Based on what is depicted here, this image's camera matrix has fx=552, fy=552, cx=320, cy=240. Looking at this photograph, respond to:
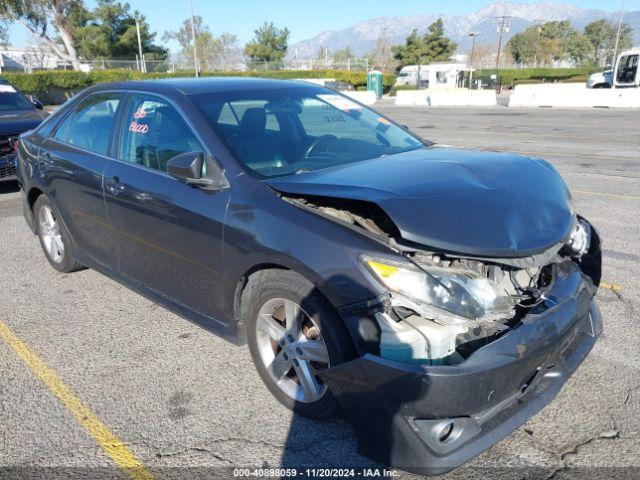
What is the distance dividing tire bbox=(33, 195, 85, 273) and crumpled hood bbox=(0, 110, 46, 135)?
3.80 metres

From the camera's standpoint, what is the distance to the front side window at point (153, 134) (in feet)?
11.2

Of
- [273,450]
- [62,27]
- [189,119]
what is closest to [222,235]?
[189,119]

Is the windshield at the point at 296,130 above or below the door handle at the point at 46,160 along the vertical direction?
above

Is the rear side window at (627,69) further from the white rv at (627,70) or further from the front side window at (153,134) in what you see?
the front side window at (153,134)

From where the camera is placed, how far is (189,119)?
3.35 m

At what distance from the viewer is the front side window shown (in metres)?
3.40

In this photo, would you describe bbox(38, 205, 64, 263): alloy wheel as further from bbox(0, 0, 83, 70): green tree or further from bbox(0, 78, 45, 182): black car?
bbox(0, 0, 83, 70): green tree

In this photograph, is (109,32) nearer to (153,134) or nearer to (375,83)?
(375,83)

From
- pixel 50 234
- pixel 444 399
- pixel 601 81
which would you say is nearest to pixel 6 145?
pixel 50 234

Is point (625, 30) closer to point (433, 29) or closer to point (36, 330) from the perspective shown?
point (433, 29)

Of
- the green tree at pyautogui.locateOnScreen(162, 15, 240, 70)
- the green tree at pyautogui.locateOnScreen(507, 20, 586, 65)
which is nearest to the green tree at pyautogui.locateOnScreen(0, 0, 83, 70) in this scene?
the green tree at pyautogui.locateOnScreen(162, 15, 240, 70)

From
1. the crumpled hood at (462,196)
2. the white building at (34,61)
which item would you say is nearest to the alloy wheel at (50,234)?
the crumpled hood at (462,196)

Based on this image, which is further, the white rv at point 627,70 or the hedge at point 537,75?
the hedge at point 537,75

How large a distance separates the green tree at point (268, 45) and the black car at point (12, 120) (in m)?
67.9
